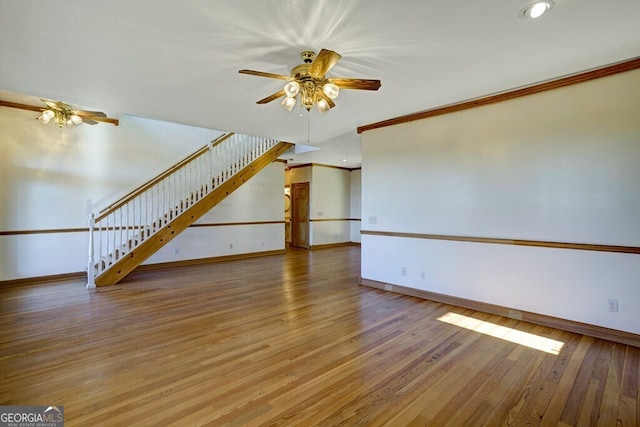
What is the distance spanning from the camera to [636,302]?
2814 mm

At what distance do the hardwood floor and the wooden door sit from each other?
17.8 ft

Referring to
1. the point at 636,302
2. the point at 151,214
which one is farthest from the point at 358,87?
the point at 151,214

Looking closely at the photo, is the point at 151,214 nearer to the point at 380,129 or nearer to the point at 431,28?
the point at 380,129

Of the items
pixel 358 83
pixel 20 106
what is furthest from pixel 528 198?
pixel 20 106

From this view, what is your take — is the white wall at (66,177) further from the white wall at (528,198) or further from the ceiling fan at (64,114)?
the white wall at (528,198)

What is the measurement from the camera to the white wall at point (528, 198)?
2898 mm

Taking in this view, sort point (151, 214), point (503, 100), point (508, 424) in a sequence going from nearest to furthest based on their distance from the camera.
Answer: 1. point (508, 424)
2. point (503, 100)
3. point (151, 214)

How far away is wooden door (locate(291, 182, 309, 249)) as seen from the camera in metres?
9.52

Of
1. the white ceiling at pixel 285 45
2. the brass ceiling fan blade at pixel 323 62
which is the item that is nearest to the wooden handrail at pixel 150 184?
the white ceiling at pixel 285 45

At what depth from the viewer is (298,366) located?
2.45m

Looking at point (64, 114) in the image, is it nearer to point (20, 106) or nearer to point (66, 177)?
point (20, 106)

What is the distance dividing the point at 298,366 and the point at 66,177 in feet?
18.7

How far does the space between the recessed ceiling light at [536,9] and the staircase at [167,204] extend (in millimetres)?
5419

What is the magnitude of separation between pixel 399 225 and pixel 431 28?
2875 mm
